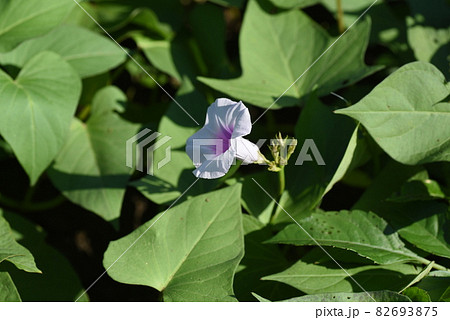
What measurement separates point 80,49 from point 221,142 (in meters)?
0.78

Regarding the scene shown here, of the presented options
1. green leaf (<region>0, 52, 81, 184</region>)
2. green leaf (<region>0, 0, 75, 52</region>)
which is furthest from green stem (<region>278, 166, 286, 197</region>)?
green leaf (<region>0, 0, 75, 52</region>)

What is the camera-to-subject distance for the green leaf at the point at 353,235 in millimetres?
1270

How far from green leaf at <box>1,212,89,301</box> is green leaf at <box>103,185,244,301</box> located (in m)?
0.28

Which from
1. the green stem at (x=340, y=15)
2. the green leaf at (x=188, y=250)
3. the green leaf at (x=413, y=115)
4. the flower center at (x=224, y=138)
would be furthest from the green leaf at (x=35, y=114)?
the green stem at (x=340, y=15)

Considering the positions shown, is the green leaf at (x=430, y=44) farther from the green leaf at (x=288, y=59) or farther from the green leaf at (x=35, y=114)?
the green leaf at (x=35, y=114)

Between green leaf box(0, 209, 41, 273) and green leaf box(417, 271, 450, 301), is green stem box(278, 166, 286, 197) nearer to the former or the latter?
green leaf box(417, 271, 450, 301)

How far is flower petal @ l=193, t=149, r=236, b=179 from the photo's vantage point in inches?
43.8

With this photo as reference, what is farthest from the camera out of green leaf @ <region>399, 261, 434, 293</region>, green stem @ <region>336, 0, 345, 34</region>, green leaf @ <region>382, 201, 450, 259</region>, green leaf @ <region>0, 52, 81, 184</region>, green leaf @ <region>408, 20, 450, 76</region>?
green stem @ <region>336, 0, 345, 34</region>

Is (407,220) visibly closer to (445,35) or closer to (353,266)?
(353,266)

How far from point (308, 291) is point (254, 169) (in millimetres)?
804

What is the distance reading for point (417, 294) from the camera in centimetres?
120

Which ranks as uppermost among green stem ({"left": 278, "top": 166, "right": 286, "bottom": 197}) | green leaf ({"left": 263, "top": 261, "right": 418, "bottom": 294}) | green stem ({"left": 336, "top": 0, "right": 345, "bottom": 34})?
green stem ({"left": 336, "top": 0, "right": 345, "bottom": 34})

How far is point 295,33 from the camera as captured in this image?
5.78ft

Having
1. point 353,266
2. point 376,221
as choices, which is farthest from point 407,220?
point 353,266
